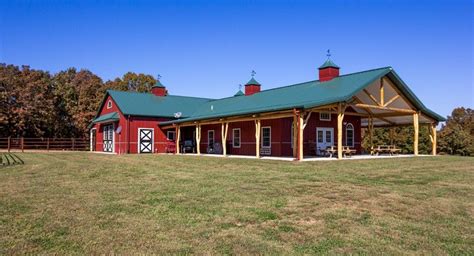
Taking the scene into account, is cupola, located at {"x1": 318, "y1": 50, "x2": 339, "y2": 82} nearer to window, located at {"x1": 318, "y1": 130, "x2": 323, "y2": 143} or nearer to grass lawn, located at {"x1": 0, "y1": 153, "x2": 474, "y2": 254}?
window, located at {"x1": 318, "y1": 130, "x2": 323, "y2": 143}

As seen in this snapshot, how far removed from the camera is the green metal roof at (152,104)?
1093 inches

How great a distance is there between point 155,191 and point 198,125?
16.1 meters

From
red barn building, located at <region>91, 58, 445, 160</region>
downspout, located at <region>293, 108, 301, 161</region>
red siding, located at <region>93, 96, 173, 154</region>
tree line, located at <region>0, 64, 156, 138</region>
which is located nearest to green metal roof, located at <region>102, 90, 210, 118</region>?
red barn building, located at <region>91, 58, 445, 160</region>

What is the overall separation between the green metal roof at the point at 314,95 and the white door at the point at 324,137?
2.41m

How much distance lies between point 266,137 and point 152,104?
11.1 m

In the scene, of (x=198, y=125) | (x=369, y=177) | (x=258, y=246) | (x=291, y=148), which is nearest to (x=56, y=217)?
(x=258, y=246)

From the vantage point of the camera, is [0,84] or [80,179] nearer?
[80,179]

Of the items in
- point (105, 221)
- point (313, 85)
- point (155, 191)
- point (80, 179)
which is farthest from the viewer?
point (313, 85)

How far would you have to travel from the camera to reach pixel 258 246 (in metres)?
4.63

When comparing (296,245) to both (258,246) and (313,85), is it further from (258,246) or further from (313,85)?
(313,85)

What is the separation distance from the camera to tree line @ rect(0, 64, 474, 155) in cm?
3422

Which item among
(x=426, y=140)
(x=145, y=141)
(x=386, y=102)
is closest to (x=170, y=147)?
(x=145, y=141)

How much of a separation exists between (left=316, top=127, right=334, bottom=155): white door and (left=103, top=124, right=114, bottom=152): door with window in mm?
15085

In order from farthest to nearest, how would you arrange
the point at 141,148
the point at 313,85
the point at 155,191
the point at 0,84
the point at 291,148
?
the point at 0,84
the point at 141,148
the point at 313,85
the point at 291,148
the point at 155,191
